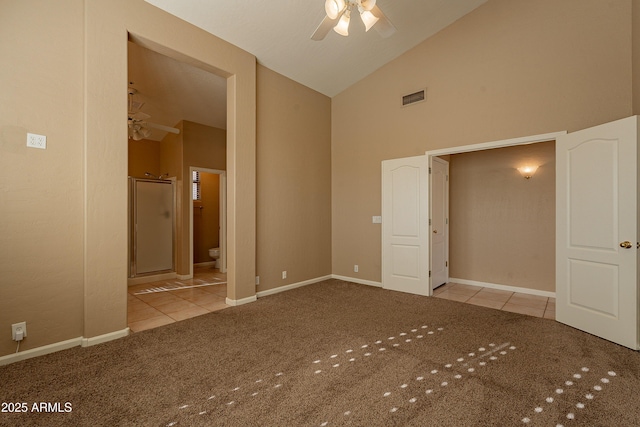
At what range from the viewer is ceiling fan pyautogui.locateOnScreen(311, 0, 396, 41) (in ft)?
8.77

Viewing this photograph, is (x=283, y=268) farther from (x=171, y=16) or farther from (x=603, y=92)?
(x=603, y=92)

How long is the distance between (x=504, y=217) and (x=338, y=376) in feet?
14.2

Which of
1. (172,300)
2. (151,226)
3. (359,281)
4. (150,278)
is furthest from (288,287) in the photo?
(151,226)

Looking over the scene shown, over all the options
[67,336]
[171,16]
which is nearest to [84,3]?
[171,16]

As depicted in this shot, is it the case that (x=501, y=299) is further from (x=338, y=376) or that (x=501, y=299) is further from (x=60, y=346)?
(x=60, y=346)

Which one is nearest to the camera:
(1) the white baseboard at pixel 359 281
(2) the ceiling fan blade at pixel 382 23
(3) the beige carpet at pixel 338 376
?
(3) the beige carpet at pixel 338 376

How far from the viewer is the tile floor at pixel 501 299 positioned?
400cm

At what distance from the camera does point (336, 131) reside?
5.87 metres

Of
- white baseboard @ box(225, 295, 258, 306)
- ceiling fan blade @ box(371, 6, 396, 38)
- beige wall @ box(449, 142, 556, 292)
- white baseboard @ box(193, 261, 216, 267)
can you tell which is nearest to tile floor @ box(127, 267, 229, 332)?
white baseboard @ box(225, 295, 258, 306)

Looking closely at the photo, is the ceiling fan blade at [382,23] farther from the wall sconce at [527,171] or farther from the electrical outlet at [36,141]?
the wall sconce at [527,171]

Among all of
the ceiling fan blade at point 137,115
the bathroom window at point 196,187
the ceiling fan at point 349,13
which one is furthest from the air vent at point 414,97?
the bathroom window at point 196,187

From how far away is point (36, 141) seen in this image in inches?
104

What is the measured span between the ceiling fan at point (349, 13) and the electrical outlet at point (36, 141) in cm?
272

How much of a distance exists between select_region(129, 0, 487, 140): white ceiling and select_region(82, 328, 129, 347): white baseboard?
11.4 feet
